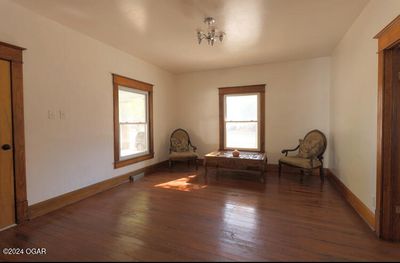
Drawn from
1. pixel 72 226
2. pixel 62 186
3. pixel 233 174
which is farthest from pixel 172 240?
pixel 233 174

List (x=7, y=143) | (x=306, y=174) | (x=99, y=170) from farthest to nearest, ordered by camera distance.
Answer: (x=306, y=174) < (x=99, y=170) < (x=7, y=143)

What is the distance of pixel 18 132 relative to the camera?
7.66ft

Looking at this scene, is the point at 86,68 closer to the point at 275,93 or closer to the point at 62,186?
the point at 62,186

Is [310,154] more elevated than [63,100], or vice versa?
[63,100]

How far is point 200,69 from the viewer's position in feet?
16.9

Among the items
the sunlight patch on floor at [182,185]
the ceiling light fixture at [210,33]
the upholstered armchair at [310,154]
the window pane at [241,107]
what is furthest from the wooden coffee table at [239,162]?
the ceiling light fixture at [210,33]

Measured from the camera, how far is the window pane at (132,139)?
4.01 meters

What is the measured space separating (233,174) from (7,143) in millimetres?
3654

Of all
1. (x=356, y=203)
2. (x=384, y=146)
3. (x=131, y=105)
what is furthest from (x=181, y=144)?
(x=384, y=146)

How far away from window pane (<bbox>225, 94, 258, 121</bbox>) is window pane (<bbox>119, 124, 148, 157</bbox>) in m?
2.04

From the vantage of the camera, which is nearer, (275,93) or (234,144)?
(275,93)

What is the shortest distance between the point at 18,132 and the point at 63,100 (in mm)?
686

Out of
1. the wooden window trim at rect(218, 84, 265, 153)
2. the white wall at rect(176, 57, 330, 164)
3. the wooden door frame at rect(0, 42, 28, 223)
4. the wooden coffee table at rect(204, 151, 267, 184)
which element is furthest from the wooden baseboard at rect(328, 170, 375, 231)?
the wooden door frame at rect(0, 42, 28, 223)

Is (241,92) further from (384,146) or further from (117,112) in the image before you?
(384,146)
